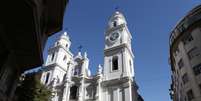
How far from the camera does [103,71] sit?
34.4 m

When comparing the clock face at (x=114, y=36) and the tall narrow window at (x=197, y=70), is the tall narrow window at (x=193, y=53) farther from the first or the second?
the clock face at (x=114, y=36)

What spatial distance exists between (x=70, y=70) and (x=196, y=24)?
22.5 meters

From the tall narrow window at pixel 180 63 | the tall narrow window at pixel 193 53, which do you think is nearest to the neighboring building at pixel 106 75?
the tall narrow window at pixel 180 63

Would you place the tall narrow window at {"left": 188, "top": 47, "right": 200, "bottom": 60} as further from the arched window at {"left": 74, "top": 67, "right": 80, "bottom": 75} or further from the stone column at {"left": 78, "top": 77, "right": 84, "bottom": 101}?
the arched window at {"left": 74, "top": 67, "right": 80, "bottom": 75}

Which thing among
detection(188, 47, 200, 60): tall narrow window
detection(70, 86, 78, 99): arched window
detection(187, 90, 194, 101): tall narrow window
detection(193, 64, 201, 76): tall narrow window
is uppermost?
detection(188, 47, 200, 60): tall narrow window

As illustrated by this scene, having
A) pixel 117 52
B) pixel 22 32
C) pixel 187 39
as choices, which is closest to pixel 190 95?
pixel 187 39

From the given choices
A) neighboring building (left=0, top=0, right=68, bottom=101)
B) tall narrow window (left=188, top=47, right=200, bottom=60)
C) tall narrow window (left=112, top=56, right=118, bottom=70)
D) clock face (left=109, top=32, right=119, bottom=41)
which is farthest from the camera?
Answer: clock face (left=109, top=32, right=119, bottom=41)

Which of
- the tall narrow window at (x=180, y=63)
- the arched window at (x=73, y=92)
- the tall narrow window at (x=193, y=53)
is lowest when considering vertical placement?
the arched window at (x=73, y=92)

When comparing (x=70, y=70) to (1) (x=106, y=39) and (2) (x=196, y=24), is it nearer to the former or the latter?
(1) (x=106, y=39)

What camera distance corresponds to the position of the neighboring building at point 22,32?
817 cm

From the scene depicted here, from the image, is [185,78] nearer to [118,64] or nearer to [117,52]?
[118,64]

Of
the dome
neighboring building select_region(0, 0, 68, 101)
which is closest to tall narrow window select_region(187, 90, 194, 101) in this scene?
neighboring building select_region(0, 0, 68, 101)

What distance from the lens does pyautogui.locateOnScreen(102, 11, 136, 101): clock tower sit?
30.4 metres

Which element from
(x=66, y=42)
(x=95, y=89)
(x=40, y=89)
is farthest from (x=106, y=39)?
(x=40, y=89)
